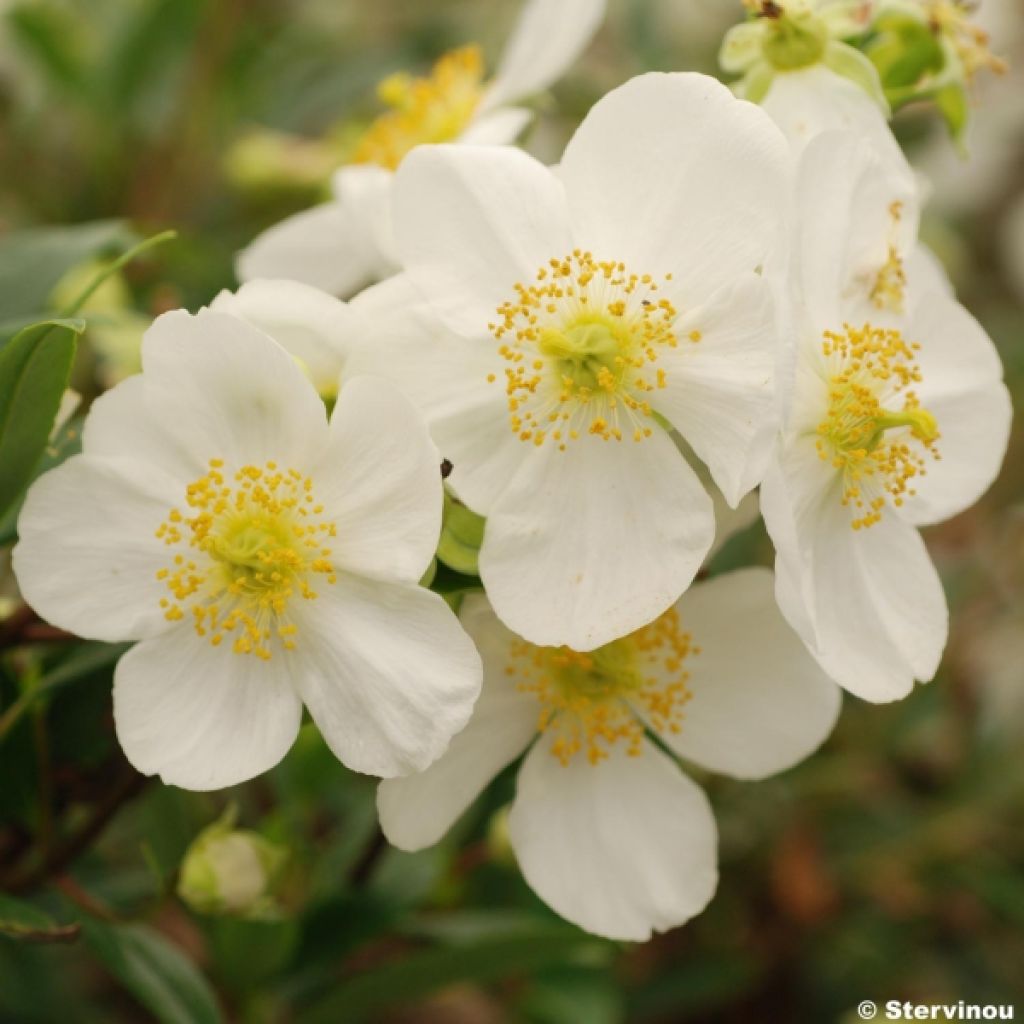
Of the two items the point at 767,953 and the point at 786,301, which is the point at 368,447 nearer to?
the point at 786,301

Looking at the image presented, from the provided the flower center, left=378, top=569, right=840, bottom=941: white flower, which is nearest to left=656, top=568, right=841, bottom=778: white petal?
left=378, top=569, right=840, bottom=941: white flower

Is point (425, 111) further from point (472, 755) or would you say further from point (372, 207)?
point (472, 755)

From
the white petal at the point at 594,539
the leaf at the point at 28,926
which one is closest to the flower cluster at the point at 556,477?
the white petal at the point at 594,539

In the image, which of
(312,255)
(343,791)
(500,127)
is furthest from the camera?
(343,791)

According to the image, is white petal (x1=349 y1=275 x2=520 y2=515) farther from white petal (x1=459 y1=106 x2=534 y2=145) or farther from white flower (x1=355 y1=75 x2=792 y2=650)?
white petal (x1=459 y1=106 x2=534 y2=145)

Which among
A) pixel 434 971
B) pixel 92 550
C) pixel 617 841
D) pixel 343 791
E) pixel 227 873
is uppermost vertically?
pixel 92 550

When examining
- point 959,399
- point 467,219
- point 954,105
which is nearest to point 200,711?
point 467,219

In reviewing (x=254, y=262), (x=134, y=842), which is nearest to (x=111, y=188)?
(x=254, y=262)
